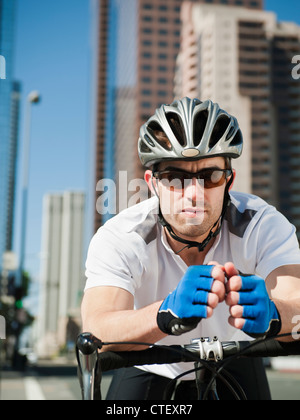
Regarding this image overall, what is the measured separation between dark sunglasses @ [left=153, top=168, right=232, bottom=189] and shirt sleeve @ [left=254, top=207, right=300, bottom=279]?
33 centimetres

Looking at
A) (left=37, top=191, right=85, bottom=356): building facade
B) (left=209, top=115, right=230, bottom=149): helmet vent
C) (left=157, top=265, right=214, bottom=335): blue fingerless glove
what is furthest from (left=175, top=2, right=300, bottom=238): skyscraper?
(left=157, top=265, right=214, bottom=335): blue fingerless glove

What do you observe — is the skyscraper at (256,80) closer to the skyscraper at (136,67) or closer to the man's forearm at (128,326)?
the skyscraper at (136,67)

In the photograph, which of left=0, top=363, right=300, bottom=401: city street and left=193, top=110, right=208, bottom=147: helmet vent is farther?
left=0, top=363, right=300, bottom=401: city street

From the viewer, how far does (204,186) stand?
222cm

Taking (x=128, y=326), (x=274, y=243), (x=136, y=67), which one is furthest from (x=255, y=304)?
(x=136, y=67)

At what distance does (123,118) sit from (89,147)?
4276 cm

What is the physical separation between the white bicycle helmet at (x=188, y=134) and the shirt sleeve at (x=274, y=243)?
1.15ft

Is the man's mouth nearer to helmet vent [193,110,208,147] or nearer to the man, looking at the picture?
the man

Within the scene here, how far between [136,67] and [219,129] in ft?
485

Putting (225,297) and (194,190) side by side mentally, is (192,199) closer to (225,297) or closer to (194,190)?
(194,190)

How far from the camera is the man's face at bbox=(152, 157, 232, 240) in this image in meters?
2.19

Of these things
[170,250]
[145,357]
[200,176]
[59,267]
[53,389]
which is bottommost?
[59,267]

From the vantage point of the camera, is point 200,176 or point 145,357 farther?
point 200,176

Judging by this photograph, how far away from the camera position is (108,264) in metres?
2.23
